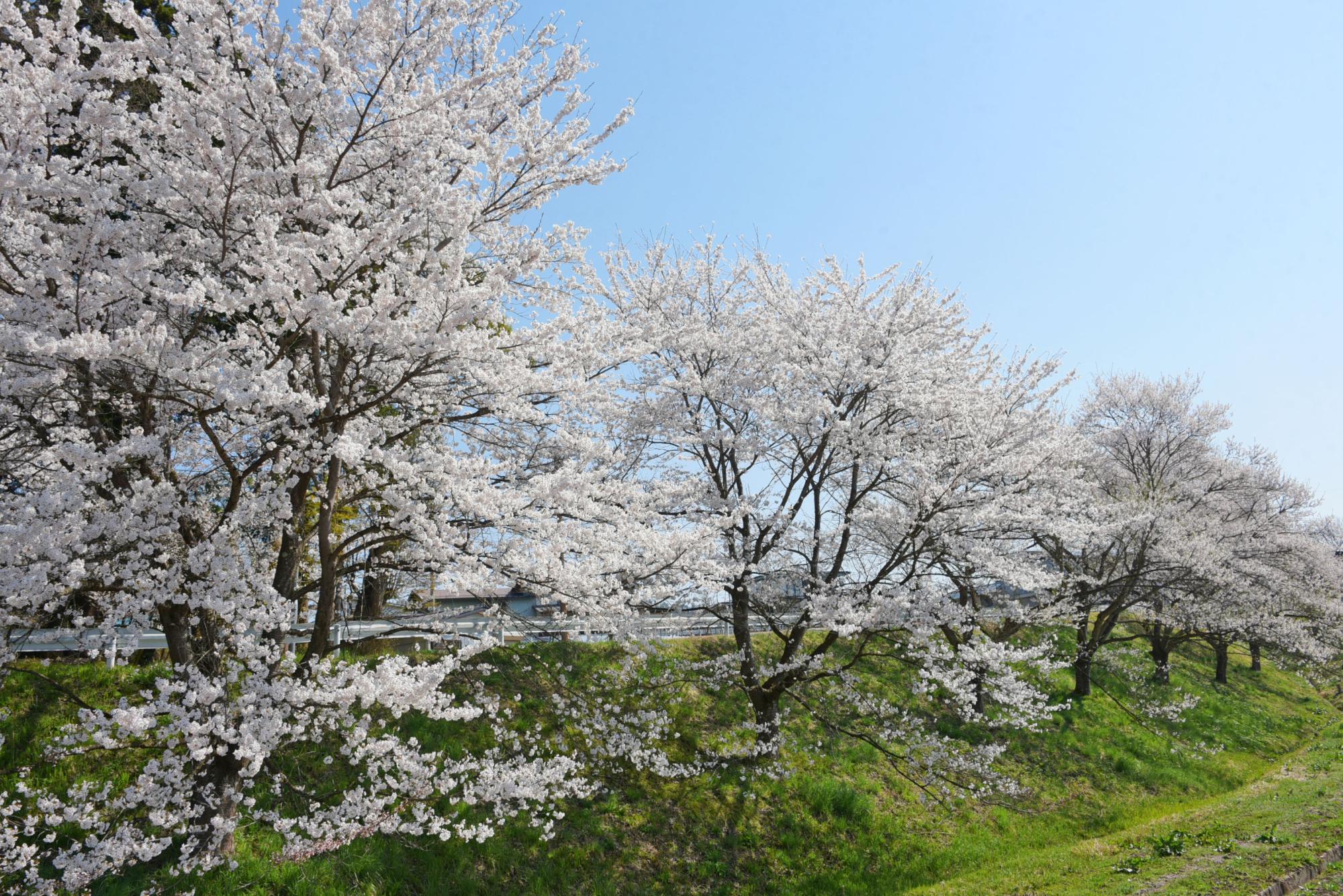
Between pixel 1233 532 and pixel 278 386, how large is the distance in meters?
26.6

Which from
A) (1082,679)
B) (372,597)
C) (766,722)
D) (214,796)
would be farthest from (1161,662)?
(214,796)

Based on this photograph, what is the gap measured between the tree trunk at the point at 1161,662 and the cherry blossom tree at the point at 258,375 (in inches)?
838

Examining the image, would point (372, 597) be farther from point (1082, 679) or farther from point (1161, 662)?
point (1161, 662)

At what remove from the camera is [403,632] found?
8.09 m

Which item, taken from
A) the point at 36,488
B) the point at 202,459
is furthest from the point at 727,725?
the point at 36,488

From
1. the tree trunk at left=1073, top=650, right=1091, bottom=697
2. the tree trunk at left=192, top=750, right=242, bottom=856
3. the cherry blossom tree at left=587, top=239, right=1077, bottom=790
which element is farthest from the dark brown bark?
the tree trunk at left=192, top=750, right=242, bottom=856

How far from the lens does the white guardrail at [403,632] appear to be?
6.30 metres

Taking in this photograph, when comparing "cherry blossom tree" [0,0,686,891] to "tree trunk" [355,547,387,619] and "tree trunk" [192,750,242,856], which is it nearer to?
"tree trunk" [192,750,242,856]

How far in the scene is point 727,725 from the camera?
12.5 m

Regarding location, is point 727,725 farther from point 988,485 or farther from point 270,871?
point 270,871

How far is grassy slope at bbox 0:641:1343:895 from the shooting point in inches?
304

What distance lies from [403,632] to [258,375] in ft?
13.1

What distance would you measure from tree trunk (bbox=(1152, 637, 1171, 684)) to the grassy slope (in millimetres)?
5678

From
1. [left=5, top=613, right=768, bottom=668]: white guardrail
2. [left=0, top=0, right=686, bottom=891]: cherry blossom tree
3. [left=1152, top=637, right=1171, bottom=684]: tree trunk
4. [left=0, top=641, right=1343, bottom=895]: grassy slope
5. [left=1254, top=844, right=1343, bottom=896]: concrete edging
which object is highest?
[left=0, top=0, right=686, bottom=891]: cherry blossom tree
